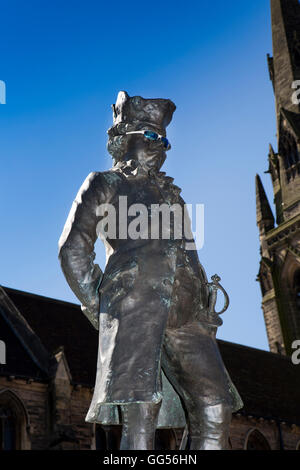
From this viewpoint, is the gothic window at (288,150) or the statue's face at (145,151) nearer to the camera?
the statue's face at (145,151)

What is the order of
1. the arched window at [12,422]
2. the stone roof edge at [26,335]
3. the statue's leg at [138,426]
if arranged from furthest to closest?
the stone roof edge at [26,335]
the arched window at [12,422]
the statue's leg at [138,426]

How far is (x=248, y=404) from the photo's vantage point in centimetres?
2736

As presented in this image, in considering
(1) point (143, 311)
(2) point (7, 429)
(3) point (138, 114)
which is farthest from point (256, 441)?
(1) point (143, 311)

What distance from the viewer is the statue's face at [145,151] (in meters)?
5.30

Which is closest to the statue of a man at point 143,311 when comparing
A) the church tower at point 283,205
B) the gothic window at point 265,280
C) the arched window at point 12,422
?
the arched window at point 12,422

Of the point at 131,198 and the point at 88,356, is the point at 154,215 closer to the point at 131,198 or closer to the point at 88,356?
the point at 131,198

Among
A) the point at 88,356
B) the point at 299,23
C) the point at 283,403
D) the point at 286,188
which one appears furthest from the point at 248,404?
the point at 299,23

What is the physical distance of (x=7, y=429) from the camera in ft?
66.3

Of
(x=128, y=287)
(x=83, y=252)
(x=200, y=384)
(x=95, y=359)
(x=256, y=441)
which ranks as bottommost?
(x=200, y=384)

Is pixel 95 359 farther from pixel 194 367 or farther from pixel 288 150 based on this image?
pixel 288 150

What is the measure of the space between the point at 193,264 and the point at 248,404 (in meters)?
23.3

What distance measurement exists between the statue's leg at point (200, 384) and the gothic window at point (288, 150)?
131 ft

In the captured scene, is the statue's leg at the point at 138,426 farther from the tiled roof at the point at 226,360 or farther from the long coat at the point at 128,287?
the tiled roof at the point at 226,360

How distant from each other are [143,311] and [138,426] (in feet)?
2.29
